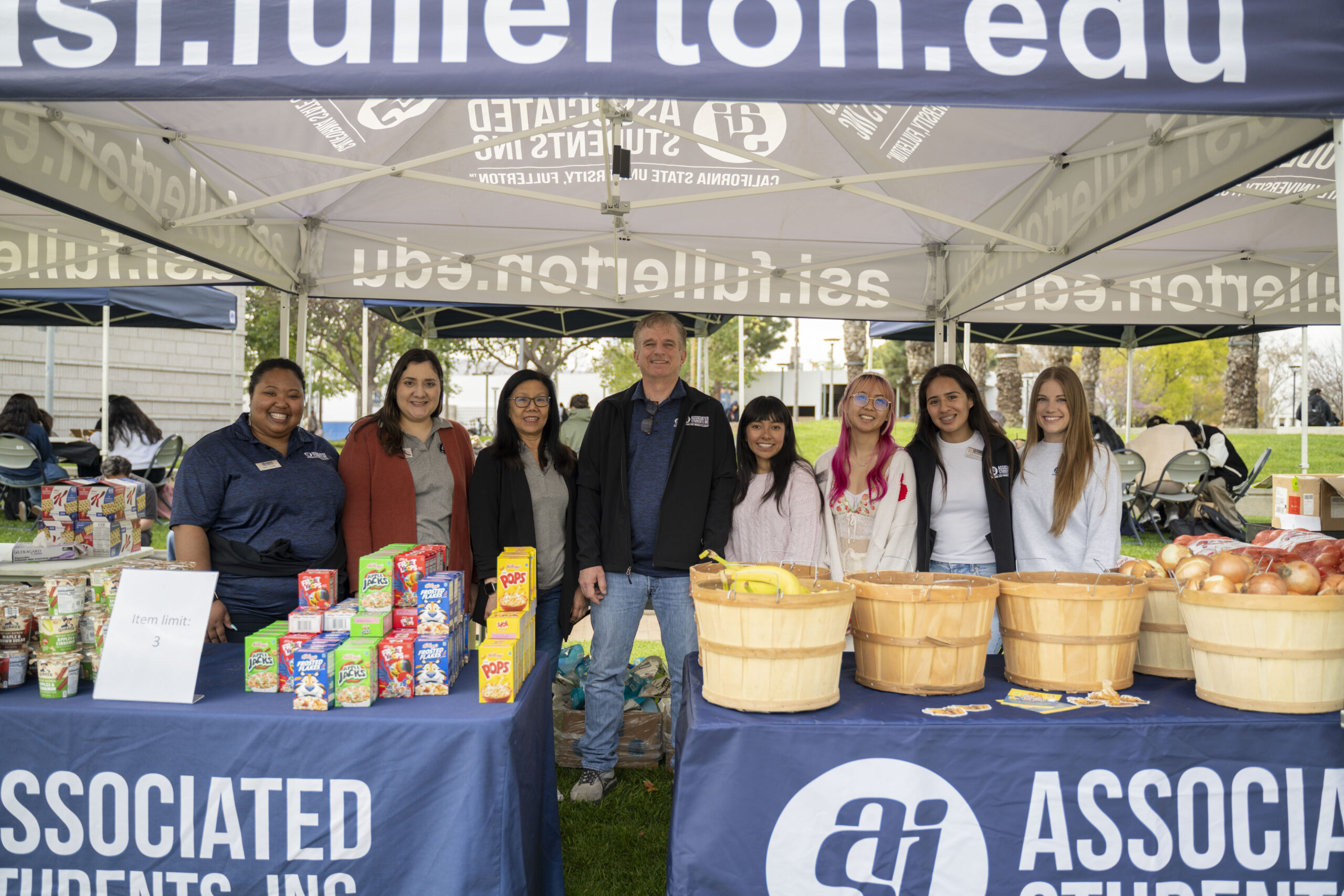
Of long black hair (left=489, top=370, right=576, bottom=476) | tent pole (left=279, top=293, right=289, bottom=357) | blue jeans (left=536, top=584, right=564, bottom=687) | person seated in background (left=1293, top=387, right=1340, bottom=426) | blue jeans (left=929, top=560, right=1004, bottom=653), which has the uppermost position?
person seated in background (left=1293, top=387, right=1340, bottom=426)

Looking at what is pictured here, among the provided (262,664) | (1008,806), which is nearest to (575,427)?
(262,664)

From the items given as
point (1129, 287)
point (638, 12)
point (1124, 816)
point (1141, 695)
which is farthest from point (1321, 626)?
point (1129, 287)

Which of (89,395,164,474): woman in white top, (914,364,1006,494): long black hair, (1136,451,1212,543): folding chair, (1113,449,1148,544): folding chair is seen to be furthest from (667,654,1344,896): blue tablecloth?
(89,395,164,474): woman in white top

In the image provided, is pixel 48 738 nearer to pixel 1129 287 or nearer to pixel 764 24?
pixel 764 24

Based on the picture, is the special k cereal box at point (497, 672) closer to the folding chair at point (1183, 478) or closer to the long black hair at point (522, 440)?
the long black hair at point (522, 440)

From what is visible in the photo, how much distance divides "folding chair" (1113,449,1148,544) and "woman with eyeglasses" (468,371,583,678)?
20.0 feet

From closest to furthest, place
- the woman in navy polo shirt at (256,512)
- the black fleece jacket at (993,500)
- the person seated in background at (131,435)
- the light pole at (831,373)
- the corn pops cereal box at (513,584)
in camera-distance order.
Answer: the corn pops cereal box at (513,584) → the woman in navy polo shirt at (256,512) → the black fleece jacket at (993,500) → the person seated in background at (131,435) → the light pole at (831,373)

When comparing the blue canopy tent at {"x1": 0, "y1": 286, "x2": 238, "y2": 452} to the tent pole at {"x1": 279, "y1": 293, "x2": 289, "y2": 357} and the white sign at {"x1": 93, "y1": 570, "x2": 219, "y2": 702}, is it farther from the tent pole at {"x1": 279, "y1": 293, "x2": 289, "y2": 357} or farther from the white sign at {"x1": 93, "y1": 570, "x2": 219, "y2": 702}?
the white sign at {"x1": 93, "y1": 570, "x2": 219, "y2": 702}

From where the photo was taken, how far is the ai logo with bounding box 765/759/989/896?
1956 mm

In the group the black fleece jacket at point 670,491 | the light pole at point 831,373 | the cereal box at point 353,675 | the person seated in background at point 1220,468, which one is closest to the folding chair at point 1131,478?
the person seated in background at point 1220,468

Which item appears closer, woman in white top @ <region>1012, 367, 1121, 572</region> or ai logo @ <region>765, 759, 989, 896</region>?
ai logo @ <region>765, 759, 989, 896</region>

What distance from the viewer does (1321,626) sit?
1.94 metres

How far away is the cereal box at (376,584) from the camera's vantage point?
87.8 inches

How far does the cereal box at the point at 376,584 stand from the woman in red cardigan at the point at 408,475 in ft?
2.43
